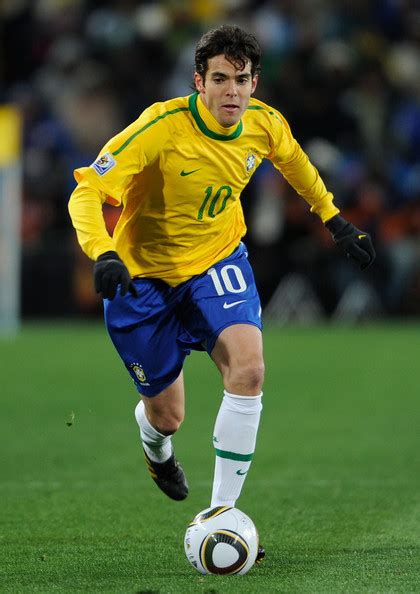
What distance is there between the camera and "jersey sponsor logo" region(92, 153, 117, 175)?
213 inches

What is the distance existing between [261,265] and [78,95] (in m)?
3.22

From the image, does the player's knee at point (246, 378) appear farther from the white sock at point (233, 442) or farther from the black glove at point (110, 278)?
the black glove at point (110, 278)

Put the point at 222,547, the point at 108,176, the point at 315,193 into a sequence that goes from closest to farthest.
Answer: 1. the point at 222,547
2. the point at 108,176
3. the point at 315,193

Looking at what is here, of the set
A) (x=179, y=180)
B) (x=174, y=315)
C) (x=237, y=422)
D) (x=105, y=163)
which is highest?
(x=105, y=163)

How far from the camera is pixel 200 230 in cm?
587

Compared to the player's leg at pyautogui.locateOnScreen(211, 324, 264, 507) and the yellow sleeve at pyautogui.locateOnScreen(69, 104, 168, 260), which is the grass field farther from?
the yellow sleeve at pyautogui.locateOnScreen(69, 104, 168, 260)

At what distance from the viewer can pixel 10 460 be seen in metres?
8.31

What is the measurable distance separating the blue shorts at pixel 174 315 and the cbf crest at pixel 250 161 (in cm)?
39

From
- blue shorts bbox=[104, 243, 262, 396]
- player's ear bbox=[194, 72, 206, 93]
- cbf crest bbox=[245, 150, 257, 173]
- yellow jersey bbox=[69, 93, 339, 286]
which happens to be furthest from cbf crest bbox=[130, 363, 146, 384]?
player's ear bbox=[194, 72, 206, 93]

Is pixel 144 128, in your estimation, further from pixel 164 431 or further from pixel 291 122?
pixel 291 122

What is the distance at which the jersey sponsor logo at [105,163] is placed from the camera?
17.7ft

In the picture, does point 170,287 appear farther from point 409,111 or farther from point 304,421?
point 409,111

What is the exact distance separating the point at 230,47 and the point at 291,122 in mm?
9917

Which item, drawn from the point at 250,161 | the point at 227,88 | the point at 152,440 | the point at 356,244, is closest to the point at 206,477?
the point at 152,440
